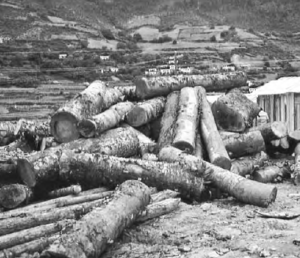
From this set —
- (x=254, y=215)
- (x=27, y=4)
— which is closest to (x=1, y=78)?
(x=27, y=4)

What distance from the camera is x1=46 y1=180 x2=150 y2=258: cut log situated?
5191 mm

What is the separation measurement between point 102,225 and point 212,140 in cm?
452

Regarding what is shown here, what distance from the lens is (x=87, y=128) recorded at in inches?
375

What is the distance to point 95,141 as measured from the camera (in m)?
9.41

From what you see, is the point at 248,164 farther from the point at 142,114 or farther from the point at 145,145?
the point at 142,114

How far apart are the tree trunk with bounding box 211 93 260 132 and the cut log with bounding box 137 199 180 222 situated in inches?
160

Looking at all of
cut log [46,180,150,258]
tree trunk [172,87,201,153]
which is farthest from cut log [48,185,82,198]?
tree trunk [172,87,201,153]

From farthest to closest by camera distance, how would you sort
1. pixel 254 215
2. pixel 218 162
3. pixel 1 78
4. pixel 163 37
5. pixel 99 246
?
pixel 163 37 < pixel 1 78 < pixel 218 162 < pixel 254 215 < pixel 99 246

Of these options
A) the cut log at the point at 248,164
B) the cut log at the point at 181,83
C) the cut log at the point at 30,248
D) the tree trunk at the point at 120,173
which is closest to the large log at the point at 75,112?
the cut log at the point at 181,83

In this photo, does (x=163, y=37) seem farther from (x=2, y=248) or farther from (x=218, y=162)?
(x=2, y=248)

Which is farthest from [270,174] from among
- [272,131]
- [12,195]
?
[12,195]

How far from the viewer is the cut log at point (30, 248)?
5539 millimetres

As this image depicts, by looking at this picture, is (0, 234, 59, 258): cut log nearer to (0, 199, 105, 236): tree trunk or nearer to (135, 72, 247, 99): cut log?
(0, 199, 105, 236): tree trunk

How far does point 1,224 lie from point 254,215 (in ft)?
10.6
